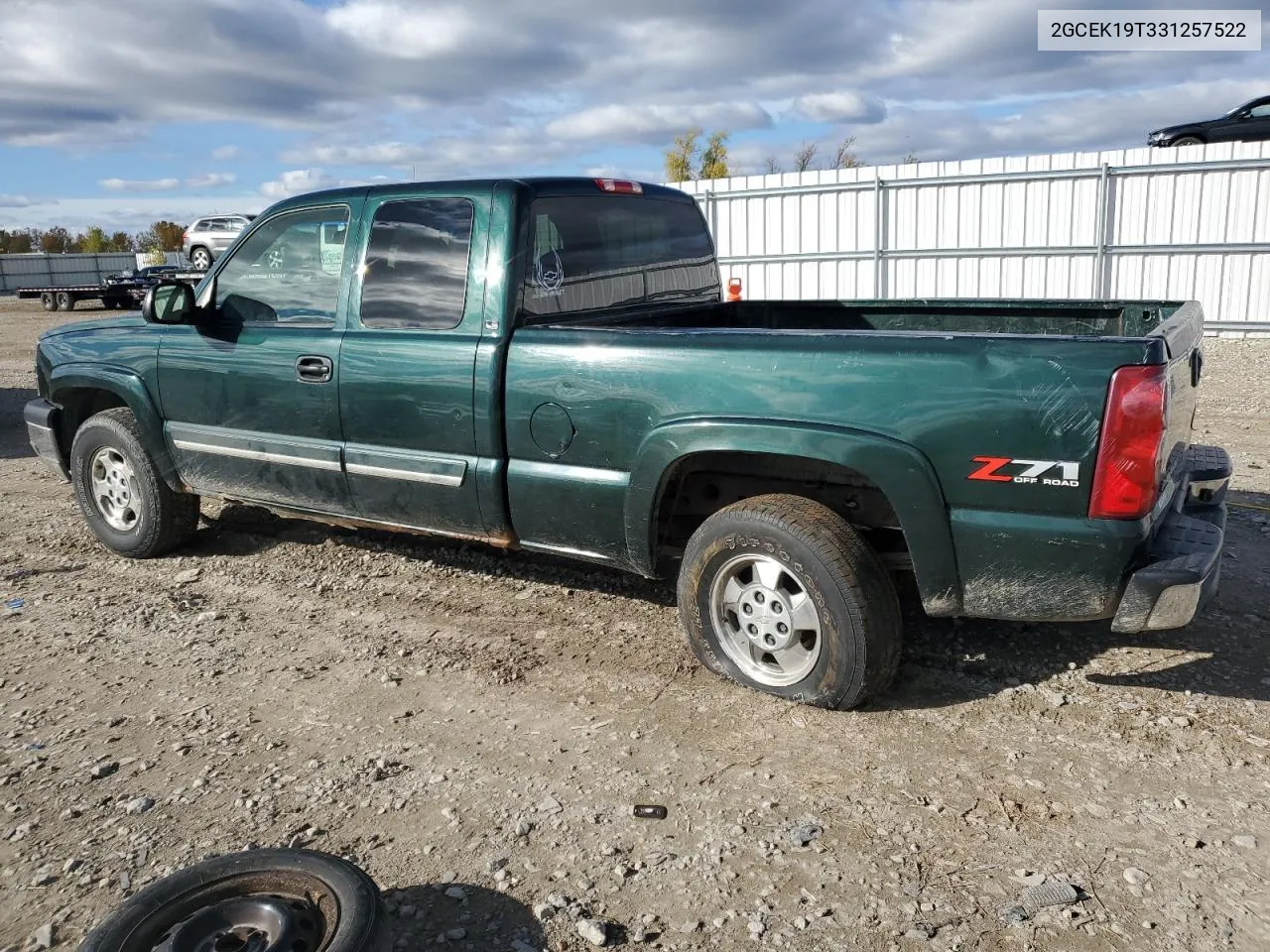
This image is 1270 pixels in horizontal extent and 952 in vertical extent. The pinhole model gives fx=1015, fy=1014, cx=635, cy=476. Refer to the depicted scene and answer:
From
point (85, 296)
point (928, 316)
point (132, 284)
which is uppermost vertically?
point (132, 284)

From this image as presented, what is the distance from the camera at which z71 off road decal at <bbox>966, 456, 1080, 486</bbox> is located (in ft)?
9.93

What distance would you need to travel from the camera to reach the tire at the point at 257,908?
91.6 inches

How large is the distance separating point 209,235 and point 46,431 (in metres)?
26.5

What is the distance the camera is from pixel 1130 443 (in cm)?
296

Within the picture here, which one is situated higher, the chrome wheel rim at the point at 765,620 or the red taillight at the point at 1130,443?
the red taillight at the point at 1130,443

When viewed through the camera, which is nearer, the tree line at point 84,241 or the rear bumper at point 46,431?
the rear bumper at point 46,431

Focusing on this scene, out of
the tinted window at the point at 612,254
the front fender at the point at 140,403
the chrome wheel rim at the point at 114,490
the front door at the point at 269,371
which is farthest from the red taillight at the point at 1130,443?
the chrome wheel rim at the point at 114,490

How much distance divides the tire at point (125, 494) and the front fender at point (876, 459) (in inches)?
124

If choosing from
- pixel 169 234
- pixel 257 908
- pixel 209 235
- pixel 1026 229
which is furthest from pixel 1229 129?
pixel 169 234

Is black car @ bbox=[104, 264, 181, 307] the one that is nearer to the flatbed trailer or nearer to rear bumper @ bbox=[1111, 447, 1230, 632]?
the flatbed trailer

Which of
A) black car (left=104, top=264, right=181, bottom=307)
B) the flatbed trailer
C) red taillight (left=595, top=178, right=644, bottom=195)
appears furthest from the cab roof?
black car (left=104, top=264, right=181, bottom=307)

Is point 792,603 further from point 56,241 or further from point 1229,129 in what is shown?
point 56,241

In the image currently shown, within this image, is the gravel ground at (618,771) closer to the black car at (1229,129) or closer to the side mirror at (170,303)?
the side mirror at (170,303)

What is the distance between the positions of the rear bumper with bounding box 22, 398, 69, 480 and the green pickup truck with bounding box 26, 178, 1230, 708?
5 cm
